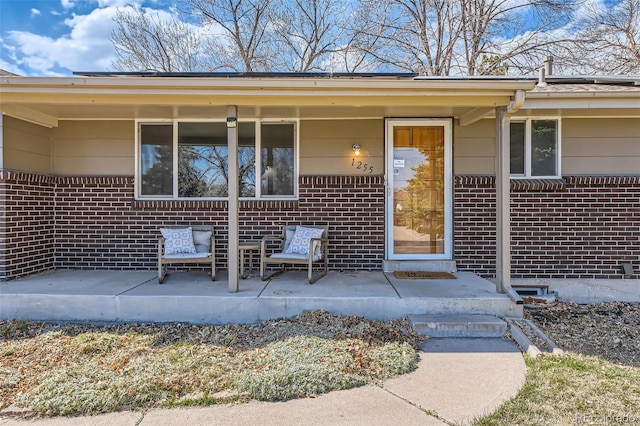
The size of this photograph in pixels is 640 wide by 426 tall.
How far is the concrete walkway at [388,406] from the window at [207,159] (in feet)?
11.4

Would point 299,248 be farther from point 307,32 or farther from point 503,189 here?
point 307,32

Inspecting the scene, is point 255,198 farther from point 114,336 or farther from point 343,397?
point 343,397

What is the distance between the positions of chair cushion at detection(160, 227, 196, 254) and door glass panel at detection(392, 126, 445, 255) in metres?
2.91

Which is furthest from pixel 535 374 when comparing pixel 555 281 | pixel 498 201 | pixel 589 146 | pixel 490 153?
pixel 589 146

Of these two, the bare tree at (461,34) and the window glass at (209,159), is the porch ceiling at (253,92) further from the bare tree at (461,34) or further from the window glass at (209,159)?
the bare tree at (461,34)

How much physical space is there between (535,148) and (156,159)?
18.1ft

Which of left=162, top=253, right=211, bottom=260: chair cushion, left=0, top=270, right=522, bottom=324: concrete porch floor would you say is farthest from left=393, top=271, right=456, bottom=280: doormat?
left=162, top=253, right=211, bottom=260: chair cushion

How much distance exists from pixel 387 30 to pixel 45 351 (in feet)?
39.1

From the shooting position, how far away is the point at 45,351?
131 inches

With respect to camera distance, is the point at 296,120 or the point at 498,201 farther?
the point at 296,120

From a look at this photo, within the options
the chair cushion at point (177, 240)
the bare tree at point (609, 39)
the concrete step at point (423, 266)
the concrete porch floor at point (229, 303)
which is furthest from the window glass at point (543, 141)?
the bare tree at point (609, 39)

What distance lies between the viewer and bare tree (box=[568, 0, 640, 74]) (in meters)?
11.1

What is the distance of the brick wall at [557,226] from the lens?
17.9 ft

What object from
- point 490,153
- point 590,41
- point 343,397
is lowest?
point 343,397
